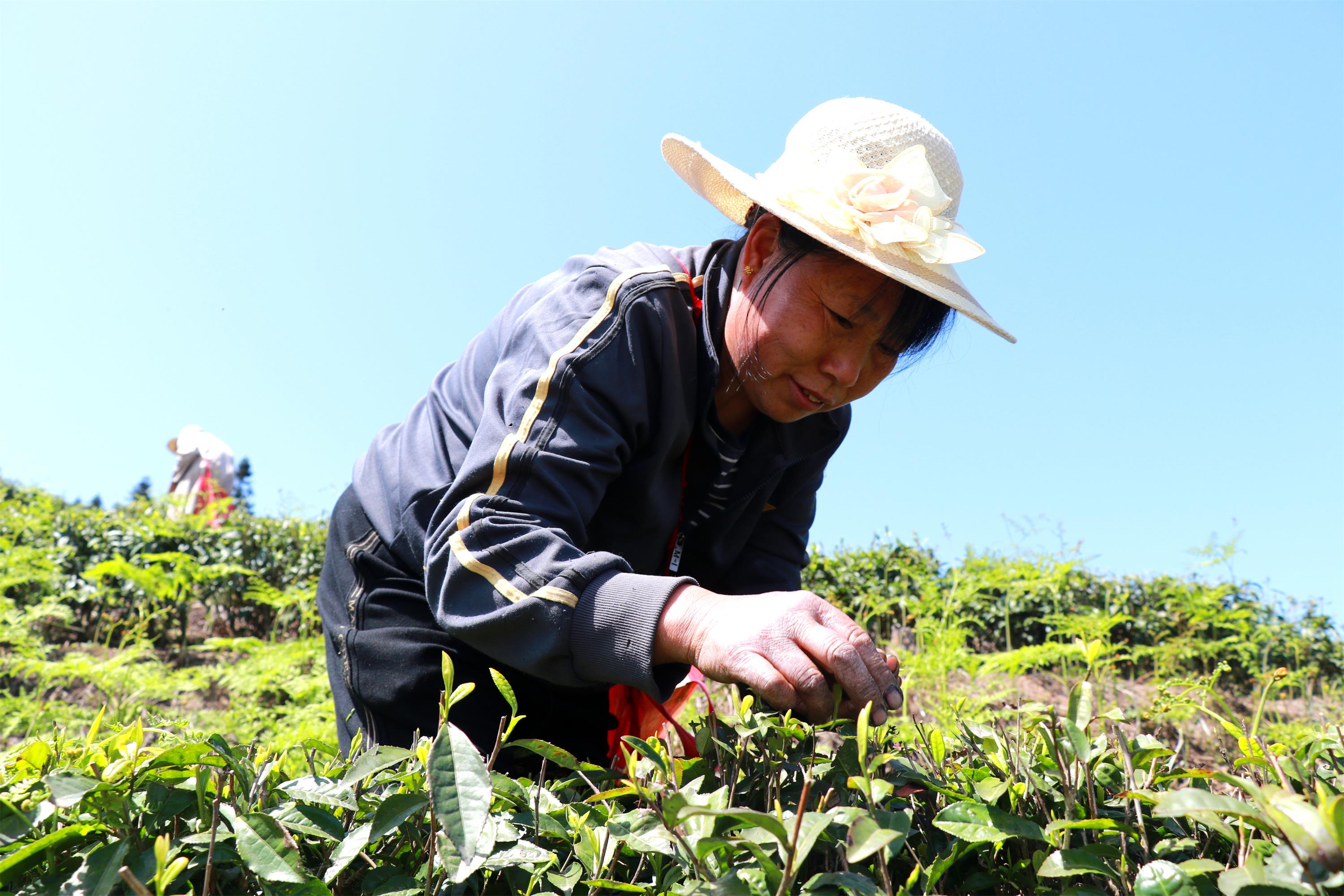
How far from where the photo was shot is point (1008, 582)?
5.64m

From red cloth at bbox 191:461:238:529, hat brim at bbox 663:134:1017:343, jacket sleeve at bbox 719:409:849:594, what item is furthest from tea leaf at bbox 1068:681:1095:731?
red cloth at bbox 191:461:238:529

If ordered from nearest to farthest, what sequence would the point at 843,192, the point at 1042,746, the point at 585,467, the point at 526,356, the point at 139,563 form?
the point at 1042,746, the point at 585,467, the point at 526,356, the point at 843,192, the point at 139,563

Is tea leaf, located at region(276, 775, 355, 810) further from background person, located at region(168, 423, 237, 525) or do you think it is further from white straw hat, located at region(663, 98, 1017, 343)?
background person, located at region(168, 423, 237, 525)

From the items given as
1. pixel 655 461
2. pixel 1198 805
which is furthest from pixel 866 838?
pixel 655 461

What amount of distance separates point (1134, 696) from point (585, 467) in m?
4.70

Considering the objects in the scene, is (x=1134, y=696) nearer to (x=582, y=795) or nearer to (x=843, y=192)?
(x=843, y=192)

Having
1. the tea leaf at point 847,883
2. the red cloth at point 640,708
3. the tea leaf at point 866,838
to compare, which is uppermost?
the tea leaf at point 866,838

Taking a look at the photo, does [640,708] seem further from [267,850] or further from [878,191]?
[878,191]

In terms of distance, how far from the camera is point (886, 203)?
1944mm

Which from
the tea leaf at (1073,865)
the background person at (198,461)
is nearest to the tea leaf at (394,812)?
the tea leaf at (1073,865)

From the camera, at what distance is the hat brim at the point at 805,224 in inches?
73.2

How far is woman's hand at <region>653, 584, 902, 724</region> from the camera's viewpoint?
4.03 feet

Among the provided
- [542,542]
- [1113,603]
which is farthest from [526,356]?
[1113,603]

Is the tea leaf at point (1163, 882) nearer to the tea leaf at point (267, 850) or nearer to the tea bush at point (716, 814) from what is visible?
the tea bush at point (716, 814)
